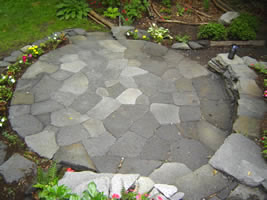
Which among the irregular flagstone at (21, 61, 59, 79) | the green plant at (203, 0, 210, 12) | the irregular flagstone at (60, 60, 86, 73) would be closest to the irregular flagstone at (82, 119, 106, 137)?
the irregular flagstone at (60, 60, 86, 73)

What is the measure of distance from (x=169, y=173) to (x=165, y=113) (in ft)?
3.30

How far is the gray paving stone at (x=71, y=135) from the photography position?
295 cm

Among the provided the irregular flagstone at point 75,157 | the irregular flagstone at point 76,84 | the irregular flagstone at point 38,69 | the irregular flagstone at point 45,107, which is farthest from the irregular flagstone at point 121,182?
the irregular flagstone at point 38,69

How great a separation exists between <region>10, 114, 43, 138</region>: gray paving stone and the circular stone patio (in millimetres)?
12

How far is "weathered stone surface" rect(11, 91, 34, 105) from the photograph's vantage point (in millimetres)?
3455

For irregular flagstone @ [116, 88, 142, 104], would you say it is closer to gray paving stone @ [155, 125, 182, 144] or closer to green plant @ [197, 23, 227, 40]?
gray paving stone @ [155, 125, 182, 144]

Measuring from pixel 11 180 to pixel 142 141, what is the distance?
5.01ft

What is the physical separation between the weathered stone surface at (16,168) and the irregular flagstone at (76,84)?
132 centimetres

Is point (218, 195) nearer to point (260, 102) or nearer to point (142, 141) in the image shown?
point (142, 141)

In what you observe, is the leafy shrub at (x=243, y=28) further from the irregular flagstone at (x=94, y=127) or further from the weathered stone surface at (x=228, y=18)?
the irregular flagstone at (x=94, y=127)

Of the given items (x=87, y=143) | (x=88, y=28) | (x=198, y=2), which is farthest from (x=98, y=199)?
(x=198, y=2)

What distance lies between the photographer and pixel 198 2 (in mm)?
6582

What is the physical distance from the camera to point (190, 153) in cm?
287

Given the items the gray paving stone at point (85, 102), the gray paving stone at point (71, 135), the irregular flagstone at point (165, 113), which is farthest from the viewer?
the gray paving stone at point (85, 102)
